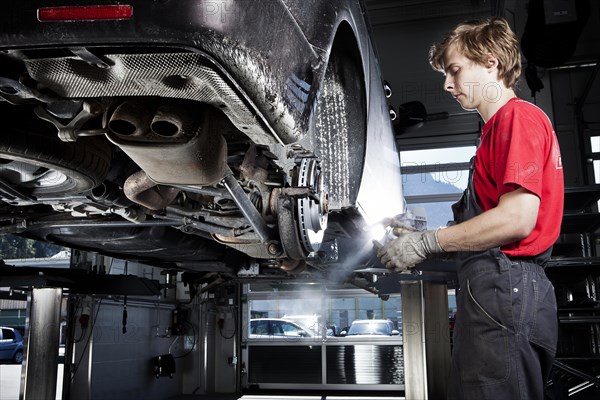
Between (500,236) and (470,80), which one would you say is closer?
(500,236)

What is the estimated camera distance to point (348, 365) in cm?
788

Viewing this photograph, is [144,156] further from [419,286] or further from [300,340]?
[300,340]

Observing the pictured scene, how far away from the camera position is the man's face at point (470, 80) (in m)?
1.24

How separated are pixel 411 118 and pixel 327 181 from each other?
315cm

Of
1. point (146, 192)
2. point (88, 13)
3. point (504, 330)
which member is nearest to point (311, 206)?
point (146, 192)

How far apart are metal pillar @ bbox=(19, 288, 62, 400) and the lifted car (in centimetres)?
176

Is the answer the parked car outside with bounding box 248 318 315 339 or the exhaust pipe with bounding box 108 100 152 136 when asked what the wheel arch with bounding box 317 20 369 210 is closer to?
the exhaust pipe with bounding box 108 100 152 136

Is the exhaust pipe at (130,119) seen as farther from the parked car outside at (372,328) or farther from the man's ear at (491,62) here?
the parked car outside at (372,328)

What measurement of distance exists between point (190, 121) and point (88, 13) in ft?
1.20

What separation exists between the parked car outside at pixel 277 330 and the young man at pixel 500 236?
7.08m

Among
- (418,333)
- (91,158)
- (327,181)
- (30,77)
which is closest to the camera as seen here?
(30,77)

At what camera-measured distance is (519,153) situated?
1.07 m

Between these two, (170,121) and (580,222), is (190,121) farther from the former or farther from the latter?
(580,222)

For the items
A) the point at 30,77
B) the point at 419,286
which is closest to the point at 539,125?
the point at 30,77
